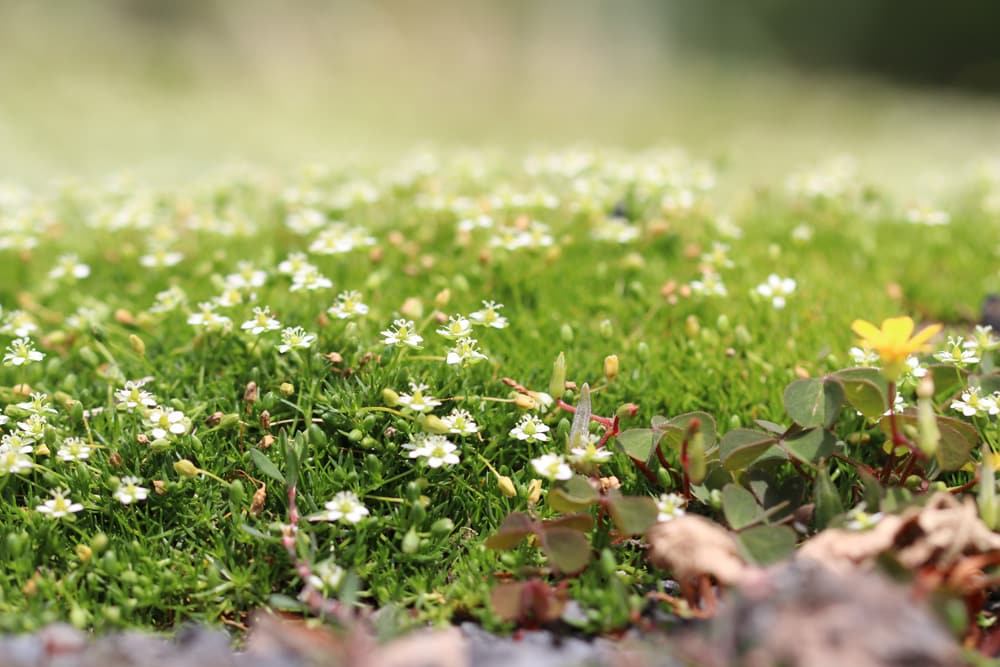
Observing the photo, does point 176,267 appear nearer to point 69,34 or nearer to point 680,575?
point 680,575

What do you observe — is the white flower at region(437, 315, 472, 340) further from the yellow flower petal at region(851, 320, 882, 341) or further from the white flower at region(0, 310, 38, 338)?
the white flower at region(0, 310, 38, 338)

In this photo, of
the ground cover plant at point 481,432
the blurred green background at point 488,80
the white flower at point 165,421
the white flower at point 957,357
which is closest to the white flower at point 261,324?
the ground cover plant at point 481,432

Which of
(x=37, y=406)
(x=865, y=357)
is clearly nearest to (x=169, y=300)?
(x=37, y=406)

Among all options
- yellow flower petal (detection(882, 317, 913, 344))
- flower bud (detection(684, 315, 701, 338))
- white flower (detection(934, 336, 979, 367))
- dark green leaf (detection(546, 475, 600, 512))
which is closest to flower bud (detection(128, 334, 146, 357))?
dark green leaf (detection(546, 475, 600, 512))

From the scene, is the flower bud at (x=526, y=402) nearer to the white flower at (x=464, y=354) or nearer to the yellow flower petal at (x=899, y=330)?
the white flower at (x=464, y=354)

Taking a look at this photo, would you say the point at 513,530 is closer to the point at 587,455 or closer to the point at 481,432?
the point at 587,455
